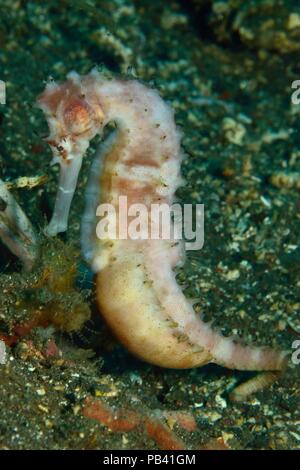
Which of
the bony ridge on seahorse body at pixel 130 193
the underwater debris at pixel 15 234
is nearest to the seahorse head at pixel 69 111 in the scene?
the bony ridge on seahorse body at pixel 130 193

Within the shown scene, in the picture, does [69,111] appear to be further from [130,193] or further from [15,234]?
[15,234]

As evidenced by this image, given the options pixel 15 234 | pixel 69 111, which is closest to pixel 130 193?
pixel 69 111

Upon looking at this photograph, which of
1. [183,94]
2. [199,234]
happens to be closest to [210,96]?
[183,94]

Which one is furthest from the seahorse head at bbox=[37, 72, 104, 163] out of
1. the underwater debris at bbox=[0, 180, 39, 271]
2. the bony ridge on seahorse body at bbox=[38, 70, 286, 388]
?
the underwater debris at bbox=[0, 180, 39, 271]

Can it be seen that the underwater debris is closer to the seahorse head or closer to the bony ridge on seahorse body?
the bony ridge on seahorse body

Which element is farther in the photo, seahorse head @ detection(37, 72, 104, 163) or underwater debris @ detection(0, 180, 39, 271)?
underwater debris @ detection(0, 180, 39, 271)

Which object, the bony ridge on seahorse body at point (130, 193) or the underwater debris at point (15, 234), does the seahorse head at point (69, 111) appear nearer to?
the bony ridge on seahorse body at point (130, 193)

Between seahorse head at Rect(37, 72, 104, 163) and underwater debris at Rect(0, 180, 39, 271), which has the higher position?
seahorse head at Rect(37, 72, 104, 163)

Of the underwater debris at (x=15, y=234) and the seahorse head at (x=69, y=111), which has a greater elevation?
the seahorse head at (x=69, y=111)
